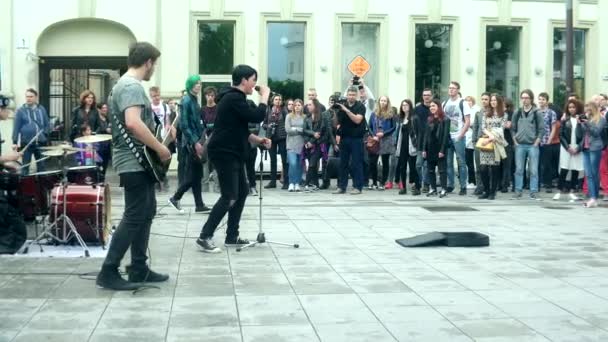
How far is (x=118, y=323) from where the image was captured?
628cm

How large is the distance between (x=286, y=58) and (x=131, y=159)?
56.4 feet

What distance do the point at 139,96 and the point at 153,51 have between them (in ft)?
1.71

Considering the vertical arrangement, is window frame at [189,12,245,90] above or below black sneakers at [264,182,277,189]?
above

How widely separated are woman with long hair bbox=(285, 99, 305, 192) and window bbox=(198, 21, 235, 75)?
6316 millimetres

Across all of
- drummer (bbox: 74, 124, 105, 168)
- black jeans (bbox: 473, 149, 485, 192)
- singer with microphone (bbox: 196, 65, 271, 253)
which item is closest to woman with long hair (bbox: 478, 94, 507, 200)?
black jeans (bbox: 473, 149, 485, 192)

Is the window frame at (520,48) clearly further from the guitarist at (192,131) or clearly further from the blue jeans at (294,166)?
the guitarist at (192,131)

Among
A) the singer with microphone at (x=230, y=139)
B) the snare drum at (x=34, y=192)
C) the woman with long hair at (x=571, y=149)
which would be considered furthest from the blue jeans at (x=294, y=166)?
the singer with microphone at (x=230, y=139)

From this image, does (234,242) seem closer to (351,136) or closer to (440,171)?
(351,136)

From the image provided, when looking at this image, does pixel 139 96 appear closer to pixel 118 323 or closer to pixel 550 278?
pixel 118 323

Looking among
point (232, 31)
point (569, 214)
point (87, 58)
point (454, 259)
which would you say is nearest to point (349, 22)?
point (232, 31)

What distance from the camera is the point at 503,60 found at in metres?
25.5

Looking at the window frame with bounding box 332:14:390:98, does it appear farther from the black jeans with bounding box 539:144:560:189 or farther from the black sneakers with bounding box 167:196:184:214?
the black sneakers with bounding box 167:196:184:214

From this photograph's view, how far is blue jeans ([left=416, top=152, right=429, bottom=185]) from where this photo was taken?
17.1m

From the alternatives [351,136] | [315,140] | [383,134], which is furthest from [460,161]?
[315,140]
